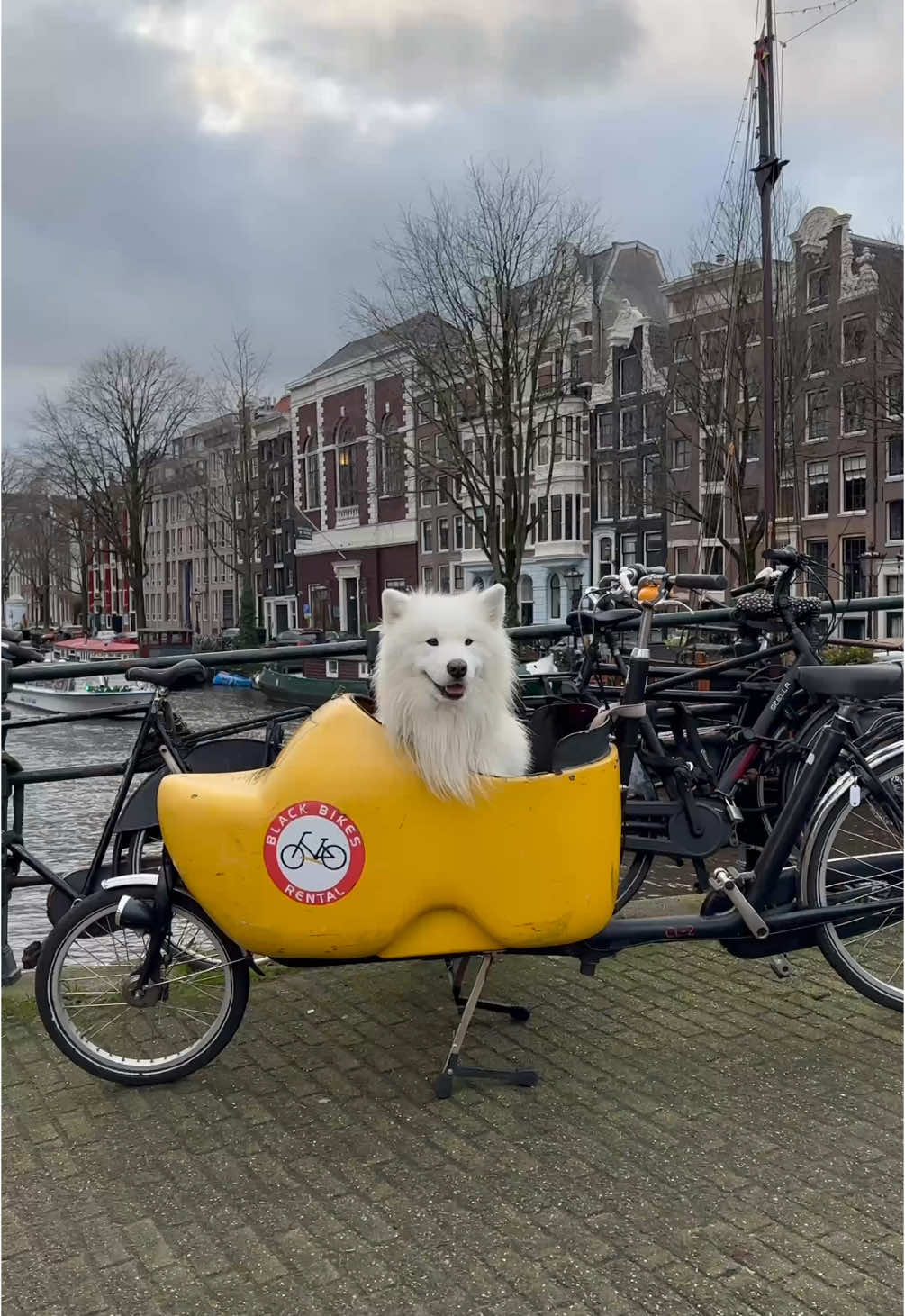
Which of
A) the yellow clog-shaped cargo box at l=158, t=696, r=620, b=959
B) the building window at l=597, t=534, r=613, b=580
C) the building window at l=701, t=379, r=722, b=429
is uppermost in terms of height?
the building window at l=701, t=379, r=722, b=429

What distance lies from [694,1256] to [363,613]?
198ft

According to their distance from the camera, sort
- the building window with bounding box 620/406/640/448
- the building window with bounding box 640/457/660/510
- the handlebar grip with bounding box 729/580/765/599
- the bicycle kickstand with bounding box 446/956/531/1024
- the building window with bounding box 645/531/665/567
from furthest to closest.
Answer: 1. the building window with bounding box 645/531/665/567
2. the building window with bounding box 620/406/640/448
3. the building window with bounding box 640/457/660/510
4. the handlebar grip with bounding box 729/580/765/599
5. the bicycle kickstand with bounding box 446/956/531/1024

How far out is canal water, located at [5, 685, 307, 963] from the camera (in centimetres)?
709

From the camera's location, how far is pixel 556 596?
165 feet

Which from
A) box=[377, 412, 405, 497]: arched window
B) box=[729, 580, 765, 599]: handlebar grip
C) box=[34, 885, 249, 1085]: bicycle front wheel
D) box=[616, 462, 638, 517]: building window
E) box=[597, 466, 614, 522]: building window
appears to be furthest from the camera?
box=[597, 466, 614, 522]: building window

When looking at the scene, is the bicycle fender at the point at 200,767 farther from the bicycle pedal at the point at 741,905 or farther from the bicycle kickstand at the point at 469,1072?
the bicycle pedal at the point at 741,905

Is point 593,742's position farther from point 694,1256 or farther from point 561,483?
point 561,483

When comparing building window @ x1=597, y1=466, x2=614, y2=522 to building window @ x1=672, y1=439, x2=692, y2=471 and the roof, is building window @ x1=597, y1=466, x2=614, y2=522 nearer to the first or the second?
building window @ x1=672, y1=439, x2=692, y2=471

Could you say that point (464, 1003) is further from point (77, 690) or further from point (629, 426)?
point (629, 426)

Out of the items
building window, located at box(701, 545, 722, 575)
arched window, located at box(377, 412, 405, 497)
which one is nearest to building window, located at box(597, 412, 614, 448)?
arched window, located at box(377, 412, 405, 497)

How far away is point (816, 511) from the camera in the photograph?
122 feet

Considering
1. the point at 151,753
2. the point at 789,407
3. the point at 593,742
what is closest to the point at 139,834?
the point at 151,753

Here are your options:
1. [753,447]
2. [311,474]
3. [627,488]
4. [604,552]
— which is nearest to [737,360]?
[753,447]

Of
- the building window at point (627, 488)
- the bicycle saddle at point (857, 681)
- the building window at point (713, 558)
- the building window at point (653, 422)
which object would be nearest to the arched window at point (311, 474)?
the building window at point (627, 488)
